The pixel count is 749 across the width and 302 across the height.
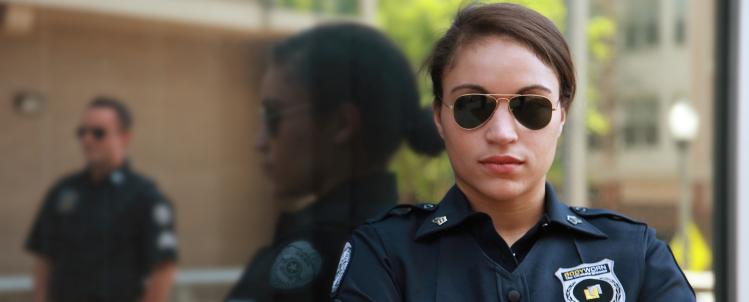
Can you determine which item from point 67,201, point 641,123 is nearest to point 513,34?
A: point 67,201

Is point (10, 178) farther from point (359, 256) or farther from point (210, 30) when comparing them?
point (359, 256)

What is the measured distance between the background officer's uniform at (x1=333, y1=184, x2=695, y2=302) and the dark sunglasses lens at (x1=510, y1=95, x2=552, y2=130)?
0.13 m

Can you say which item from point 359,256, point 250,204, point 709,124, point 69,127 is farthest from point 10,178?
point 709,124

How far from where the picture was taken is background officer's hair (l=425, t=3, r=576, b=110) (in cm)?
119

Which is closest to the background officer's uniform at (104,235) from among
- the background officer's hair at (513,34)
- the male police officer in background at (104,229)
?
the male police officer in background at (104,229)

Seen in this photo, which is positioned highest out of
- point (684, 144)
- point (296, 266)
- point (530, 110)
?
point (530, 110)

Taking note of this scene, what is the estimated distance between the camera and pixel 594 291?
1.19 meters

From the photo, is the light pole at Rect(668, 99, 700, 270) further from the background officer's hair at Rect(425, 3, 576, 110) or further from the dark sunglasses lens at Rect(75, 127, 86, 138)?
the dark sunglasses lens at Rect(75, 127, 86, 138)

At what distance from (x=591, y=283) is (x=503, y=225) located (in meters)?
0.13

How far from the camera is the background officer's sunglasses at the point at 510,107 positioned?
1.19 meters

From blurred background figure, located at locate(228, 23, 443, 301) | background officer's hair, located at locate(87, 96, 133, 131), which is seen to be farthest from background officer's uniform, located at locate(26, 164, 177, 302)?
blurred background figure, located at locate(228, 23, 443, 301)

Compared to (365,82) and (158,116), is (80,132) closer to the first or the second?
(158,116)

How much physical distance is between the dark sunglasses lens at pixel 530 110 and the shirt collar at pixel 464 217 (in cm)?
12

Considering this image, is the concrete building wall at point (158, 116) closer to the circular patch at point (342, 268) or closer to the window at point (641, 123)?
the circular patch at point (342, 268)
